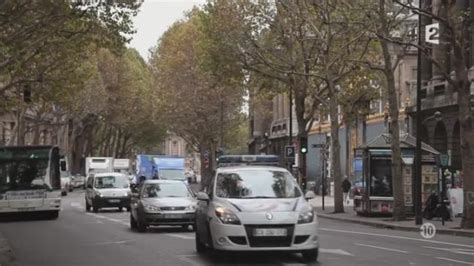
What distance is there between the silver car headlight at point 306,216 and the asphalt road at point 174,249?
2.93 feet

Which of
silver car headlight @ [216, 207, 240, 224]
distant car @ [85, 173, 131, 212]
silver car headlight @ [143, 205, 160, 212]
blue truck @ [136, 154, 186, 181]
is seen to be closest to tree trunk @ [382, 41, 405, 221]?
silver car headlight @ [143, 205, 160, 212]

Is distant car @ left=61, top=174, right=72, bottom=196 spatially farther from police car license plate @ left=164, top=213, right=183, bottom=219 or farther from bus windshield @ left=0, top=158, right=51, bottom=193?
police car license plate @ left=164, top=213, right=183, bottom=219

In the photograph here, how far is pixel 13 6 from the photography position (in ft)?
77.6

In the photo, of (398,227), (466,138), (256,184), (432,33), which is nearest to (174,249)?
(256,184)

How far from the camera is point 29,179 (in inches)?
1127

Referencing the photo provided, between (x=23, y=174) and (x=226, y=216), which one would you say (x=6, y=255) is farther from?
(x=23, y=174)

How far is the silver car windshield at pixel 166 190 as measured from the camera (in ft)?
72.3

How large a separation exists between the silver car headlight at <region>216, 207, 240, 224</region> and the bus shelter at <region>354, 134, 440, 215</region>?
63.5 feet

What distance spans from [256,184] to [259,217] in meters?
1.39

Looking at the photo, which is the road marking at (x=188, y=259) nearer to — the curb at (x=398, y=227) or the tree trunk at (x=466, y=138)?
the curb at (x=398, y=227)

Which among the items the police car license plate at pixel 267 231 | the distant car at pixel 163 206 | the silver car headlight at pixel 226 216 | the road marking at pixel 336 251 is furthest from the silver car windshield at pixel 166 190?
Result: the police car license plate at pixel 267 231

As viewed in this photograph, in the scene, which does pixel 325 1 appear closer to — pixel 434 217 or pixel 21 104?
pixel 434 217

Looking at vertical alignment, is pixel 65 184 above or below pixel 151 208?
above

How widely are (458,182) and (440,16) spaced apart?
1604 cm
